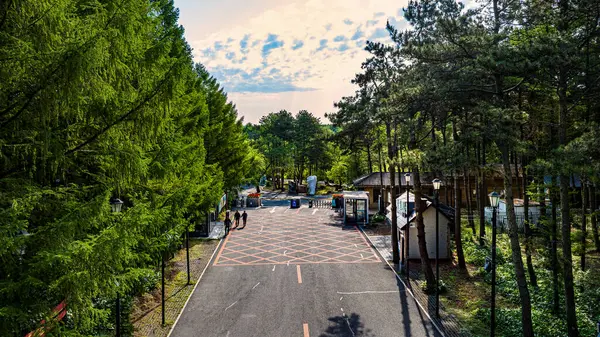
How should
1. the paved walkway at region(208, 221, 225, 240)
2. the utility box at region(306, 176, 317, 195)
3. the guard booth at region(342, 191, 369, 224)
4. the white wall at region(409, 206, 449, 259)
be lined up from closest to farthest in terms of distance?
the white wall at region(409, 206, 449, 259) < the paved walkway at region(208, 221, 225, 240) < the guard booth at region(342, 191, 369, 224) < the utility box at region(306, 176, 317, 195)

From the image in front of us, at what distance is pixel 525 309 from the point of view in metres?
12.1

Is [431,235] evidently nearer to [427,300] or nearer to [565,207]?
[427,300]

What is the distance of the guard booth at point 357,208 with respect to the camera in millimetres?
33188

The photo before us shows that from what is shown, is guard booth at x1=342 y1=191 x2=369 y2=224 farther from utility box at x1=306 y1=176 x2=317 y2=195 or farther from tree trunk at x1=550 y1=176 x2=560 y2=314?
utility box at x1=306 y1=176 x2=317 y2=195

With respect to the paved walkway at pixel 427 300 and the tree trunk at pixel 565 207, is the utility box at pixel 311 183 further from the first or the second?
the tree trunk at pixel 565 207

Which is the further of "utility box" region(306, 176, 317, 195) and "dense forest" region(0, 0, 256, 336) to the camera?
"utility box" region(306, 176, 317, 195)

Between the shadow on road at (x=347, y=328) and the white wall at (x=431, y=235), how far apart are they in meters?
8.66

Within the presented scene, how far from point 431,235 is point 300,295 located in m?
9.34


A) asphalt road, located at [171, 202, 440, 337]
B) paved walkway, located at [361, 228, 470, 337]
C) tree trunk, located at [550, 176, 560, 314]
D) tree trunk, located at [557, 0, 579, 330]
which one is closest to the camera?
tree trunk, located at [557, 0, 579, 330]

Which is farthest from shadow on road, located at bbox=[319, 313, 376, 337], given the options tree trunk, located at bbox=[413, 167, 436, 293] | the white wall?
the white wall

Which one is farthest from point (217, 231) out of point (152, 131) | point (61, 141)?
point (61, 141)

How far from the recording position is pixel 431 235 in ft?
70.0

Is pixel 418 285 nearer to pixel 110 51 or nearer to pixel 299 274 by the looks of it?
pixel 299 274

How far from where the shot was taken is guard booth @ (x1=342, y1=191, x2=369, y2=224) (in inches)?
1307
